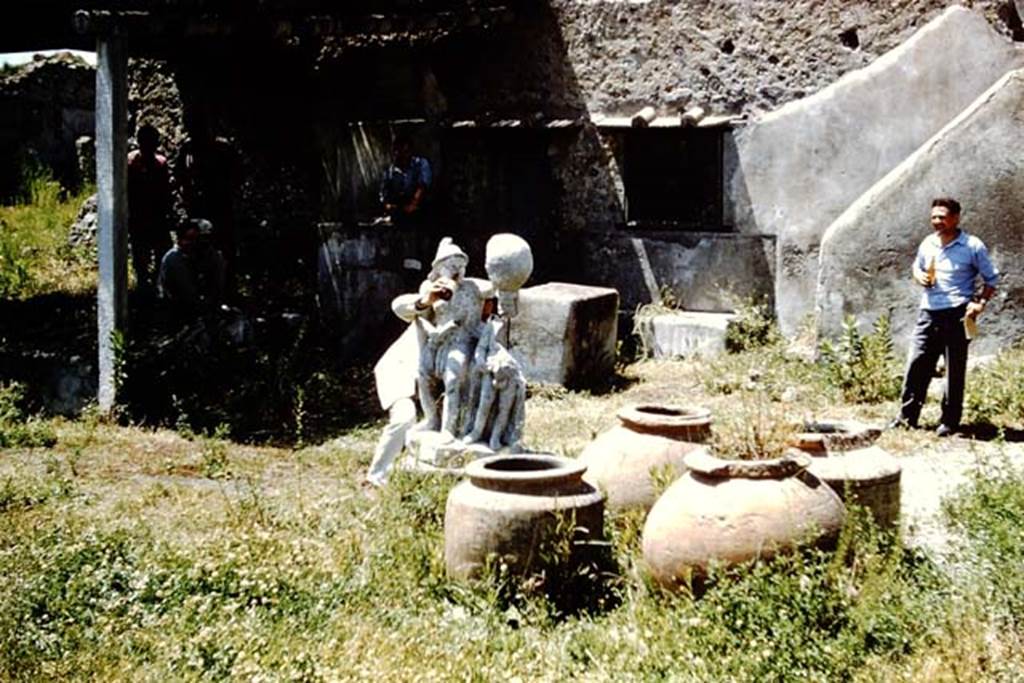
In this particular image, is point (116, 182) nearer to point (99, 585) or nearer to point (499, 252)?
point (499, 252)

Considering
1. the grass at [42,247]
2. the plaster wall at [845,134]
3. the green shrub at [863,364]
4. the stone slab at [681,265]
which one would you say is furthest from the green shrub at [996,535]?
the grass at [42,247]

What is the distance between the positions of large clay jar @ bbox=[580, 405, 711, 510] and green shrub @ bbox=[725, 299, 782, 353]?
5.34 m

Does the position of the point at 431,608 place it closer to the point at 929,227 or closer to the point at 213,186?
the point at 929,227

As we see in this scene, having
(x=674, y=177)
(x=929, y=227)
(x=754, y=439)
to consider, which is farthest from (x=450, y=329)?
(x=674, y=177)

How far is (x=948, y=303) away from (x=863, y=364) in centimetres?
145

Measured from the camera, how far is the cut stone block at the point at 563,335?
11000 millimetres

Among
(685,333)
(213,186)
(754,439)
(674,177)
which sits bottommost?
(685,333)

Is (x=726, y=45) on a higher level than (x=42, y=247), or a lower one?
higher

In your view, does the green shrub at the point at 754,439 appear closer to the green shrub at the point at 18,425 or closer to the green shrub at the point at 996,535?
the green shrub at the point at 996,535

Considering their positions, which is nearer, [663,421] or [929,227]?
[663,421]

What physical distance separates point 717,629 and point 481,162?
9.32 metres

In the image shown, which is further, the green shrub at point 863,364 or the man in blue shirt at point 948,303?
the green shrub at point 863,364

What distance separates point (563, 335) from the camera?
36.0 feet

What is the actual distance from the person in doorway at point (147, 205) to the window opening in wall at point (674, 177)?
4578 mm
